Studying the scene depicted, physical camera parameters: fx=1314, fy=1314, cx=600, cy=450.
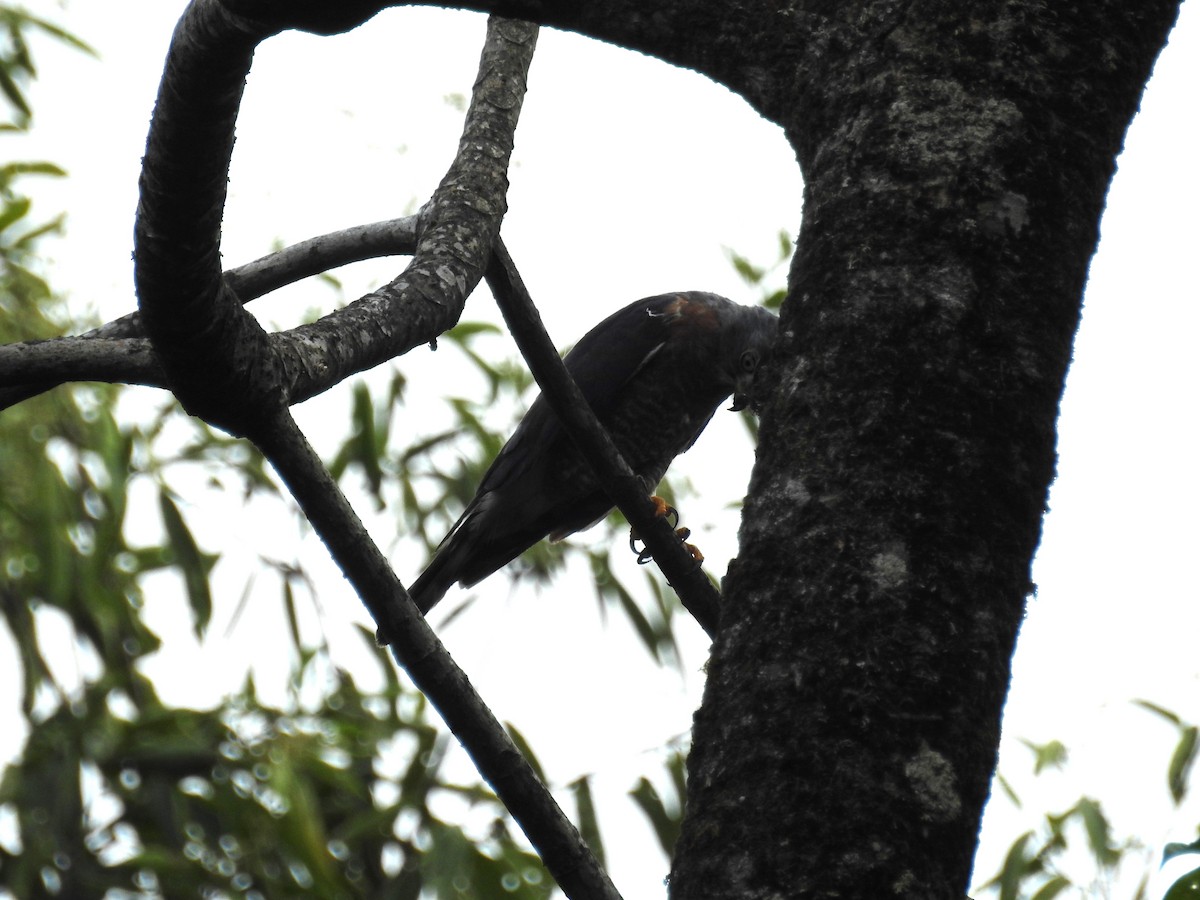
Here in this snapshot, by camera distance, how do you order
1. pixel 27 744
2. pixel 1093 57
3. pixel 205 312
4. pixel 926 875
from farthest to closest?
pixel 27 744 < pixel 205 312 < pixel 1093 57 < pixel 926 875

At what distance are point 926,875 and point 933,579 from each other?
7.7 inches

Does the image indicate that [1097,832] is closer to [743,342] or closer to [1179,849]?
[743,342]

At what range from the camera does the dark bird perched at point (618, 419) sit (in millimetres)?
4086

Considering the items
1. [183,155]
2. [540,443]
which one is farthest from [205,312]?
[540,443]

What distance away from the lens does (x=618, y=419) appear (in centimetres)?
434

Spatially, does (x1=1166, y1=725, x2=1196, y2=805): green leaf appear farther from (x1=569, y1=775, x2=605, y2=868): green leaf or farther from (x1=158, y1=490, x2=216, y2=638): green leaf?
(x1=158, y1=490, x2=216, y2=638): green leaf

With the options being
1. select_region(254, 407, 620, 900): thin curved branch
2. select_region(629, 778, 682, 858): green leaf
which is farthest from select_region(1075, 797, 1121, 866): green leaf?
select_region(254, 407, 620, 900): thin curved branch

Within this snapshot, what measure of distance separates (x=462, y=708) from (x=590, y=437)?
853 millimetres

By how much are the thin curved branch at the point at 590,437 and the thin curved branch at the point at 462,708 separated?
400 mm

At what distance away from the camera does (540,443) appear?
415 centimetres

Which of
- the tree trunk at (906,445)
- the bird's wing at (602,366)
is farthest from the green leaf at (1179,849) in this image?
the bird's wing at (602,366)

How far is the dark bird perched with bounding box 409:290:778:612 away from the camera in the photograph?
409 centimetres

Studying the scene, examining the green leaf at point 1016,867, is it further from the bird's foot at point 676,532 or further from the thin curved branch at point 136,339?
the thin curved branch at point 136,339

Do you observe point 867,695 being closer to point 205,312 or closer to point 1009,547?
point 1009,547
